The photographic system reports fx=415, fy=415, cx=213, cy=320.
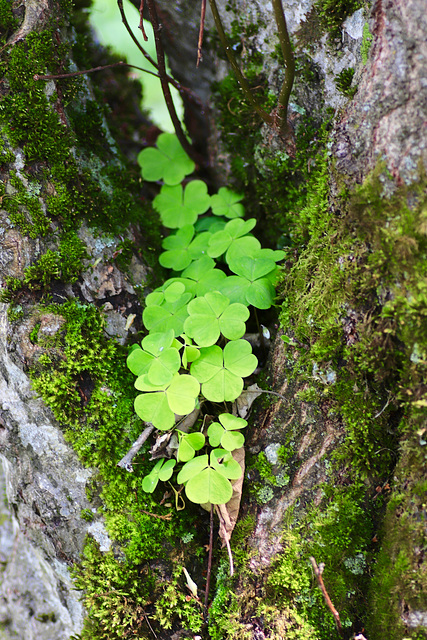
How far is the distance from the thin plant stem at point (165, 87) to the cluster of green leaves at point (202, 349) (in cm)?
73

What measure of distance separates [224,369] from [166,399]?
287 mm

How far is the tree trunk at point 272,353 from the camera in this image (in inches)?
58.6

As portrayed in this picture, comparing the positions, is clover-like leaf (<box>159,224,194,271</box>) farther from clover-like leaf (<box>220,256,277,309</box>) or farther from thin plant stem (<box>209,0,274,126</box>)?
thin plant stem (<box>209,0,274,126</box>)

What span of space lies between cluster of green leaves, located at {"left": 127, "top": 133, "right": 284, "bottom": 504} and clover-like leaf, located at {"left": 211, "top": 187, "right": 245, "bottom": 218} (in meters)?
0.24

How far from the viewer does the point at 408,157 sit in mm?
1403

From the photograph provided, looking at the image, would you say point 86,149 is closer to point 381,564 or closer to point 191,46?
point 191,46

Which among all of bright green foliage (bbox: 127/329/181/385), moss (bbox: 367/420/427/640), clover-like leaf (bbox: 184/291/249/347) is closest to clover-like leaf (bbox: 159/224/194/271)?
clover-like leaf (bbox: 184/291/249/347)

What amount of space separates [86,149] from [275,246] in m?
1.18

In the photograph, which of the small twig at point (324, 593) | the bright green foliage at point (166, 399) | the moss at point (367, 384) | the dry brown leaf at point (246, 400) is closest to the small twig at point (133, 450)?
the bright green foliage at point (166, 399)

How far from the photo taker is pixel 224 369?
1847 mm

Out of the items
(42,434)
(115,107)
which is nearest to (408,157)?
(42,434)

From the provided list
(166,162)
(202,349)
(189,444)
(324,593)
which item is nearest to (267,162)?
(166,162)

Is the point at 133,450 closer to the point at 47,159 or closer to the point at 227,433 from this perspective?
the point at 227,433

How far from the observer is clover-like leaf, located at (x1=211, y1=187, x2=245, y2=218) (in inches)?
101
